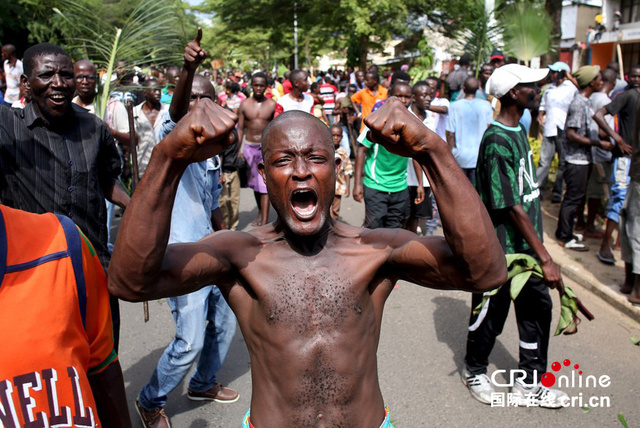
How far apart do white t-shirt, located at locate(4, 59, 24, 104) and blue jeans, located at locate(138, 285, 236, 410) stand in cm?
930

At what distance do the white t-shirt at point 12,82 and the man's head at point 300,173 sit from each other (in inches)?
429

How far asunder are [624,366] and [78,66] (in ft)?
19.3

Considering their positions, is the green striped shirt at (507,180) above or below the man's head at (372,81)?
below

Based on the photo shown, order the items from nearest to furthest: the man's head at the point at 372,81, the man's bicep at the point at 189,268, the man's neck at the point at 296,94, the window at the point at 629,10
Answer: the man's bicep at the point at 189,268 → the man's neck at the point at 296,94 → the man's head at the point at 372,81 → the window at the point at 629,10

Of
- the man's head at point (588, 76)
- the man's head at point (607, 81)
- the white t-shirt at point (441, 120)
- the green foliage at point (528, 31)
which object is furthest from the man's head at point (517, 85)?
the green foliage at point (528, 31)

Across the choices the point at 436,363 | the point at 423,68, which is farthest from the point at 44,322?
the point at 423,68

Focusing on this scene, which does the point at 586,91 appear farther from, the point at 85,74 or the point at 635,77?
the point at 85,74

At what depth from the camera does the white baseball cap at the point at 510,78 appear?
394 cm

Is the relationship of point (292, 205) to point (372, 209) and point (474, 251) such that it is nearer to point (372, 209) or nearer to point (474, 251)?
point (474, 251)

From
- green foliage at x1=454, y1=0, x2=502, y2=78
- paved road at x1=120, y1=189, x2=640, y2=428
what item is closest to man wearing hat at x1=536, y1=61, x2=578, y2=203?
paved road at x1=120, y1=189, x2=640, y2=428

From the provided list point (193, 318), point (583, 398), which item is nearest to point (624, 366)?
point (583, 398)

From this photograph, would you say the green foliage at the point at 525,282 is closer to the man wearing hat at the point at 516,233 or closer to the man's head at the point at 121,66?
the man wearing hat at the point at 516,233

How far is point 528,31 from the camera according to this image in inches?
529

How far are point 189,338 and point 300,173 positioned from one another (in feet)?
6.59
